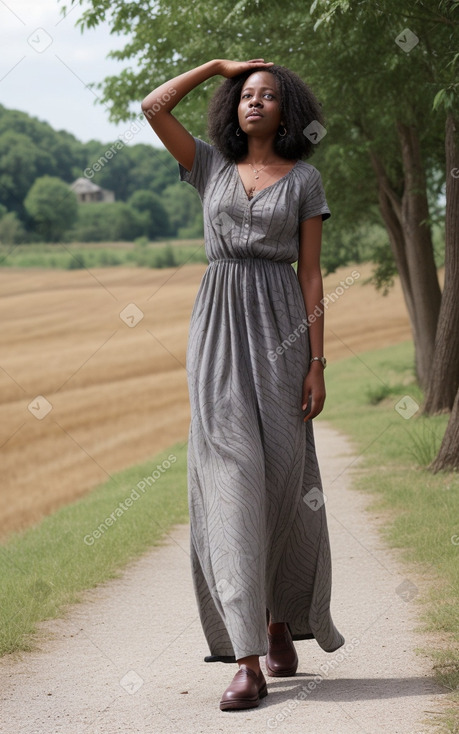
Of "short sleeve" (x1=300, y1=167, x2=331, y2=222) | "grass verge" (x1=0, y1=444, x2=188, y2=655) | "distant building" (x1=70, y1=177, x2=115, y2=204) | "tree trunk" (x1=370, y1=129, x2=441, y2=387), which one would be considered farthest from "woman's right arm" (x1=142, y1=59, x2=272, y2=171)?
"distant building" (x1=70, y1=177, x2=115, y2=204)

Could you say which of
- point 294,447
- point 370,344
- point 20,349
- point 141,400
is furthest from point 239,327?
point 20,349

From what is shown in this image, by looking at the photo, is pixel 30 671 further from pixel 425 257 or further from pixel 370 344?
pixel 370 344

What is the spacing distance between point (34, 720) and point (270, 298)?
187cm

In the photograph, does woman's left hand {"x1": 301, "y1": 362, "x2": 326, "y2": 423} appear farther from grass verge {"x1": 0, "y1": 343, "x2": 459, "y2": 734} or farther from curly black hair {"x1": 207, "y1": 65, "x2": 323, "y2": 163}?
grass verge {"x1": 0, "y1": 343, "x2": 459, "y2": 734}

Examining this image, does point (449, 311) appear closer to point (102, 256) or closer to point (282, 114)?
point (282, 114)

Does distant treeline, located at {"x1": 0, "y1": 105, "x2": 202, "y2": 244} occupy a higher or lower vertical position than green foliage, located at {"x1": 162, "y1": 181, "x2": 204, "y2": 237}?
higher

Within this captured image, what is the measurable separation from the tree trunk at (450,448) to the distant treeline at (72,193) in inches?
1218

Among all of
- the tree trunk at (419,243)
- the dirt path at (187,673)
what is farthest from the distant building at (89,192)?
the dirt path at (187,673)

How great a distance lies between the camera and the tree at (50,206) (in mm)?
39000

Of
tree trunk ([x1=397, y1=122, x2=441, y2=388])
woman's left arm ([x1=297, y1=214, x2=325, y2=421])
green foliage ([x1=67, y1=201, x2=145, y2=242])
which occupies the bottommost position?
green foliage ([x1=67, y1=201, x2=145, y2=242])

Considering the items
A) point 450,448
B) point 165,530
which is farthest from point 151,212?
point 165,530

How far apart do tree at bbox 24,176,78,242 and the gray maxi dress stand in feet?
110

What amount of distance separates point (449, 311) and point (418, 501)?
3.61 metres

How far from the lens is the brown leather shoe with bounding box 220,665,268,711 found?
406cm
